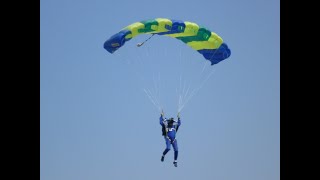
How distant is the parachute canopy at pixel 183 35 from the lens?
57.8 ft

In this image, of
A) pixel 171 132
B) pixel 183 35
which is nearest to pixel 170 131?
pixel 171 132

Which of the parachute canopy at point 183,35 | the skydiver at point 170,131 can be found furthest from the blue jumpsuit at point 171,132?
the parachute canopy at point 183,35

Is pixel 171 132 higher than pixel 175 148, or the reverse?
pixel 171 132

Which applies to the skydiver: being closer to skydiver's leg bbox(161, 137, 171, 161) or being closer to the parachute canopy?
skydiver's leg bbox(161, 137, 171, 161)

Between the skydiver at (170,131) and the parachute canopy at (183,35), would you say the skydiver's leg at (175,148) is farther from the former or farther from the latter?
the parachute canopy at (183,35)

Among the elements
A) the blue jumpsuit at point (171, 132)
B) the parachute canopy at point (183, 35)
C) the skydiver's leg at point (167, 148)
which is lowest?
the skydiver's leg at point (167, 148)

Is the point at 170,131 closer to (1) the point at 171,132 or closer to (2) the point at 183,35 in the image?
(1) the point at 171,132

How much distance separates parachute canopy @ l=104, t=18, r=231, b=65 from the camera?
693 inches

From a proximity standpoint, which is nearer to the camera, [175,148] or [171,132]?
[171,132]

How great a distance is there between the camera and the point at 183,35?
18734mm

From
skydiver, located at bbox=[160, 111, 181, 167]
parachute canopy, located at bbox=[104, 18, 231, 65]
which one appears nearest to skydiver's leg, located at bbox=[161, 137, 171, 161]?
skydiver, located at bbox=[160, 111, 181, 167]
